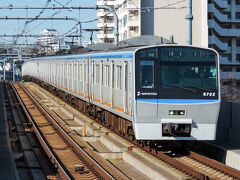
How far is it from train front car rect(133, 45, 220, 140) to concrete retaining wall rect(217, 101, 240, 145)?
1.38 metres

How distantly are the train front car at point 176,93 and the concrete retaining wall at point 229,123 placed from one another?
4.52 feet

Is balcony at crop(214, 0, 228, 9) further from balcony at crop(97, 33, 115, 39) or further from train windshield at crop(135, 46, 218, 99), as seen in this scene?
train windshield at crop(135, 46, 218, 99)

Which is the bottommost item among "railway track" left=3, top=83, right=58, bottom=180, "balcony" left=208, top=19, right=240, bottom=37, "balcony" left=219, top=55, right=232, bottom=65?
"railway track" left=3, top=83, right=58, bottom=180

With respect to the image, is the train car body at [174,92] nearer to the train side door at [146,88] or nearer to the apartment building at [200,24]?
the train side door at [146,88]

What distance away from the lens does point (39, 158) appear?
12.4 m

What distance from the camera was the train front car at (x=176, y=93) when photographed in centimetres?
1082

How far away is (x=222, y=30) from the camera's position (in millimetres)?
45781

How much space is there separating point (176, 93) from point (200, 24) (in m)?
35.2

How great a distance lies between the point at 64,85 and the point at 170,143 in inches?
554

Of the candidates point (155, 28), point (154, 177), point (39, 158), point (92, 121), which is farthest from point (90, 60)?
point (155, 28)

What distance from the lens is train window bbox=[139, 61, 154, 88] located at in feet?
35.8

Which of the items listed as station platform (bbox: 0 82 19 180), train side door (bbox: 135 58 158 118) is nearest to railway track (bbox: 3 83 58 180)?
station platform (bbox: 0 82 19 180)

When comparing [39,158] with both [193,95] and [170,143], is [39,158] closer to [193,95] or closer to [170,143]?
[170,143]

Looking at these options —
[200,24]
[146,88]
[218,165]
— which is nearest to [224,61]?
[200,24]
